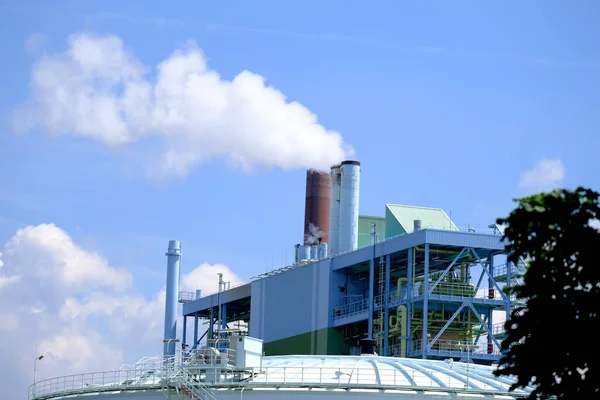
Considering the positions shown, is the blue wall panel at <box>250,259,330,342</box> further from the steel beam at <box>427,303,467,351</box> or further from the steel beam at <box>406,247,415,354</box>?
the steel beam at <box>427,303,467,351</box>

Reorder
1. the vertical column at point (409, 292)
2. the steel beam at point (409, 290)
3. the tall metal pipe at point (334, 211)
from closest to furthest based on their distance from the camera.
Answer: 1. the vertical column at point (409, 292)
2. the steel beam at point (409, 290)
3. the tall metal pipe at point (334, 211)

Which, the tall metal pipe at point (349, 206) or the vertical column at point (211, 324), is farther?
the vertical column at point (211, 324)

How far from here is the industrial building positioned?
272ft

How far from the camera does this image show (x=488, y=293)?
278 ft

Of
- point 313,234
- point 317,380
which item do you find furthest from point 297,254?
point 317,380

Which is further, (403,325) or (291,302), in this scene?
(291,302)

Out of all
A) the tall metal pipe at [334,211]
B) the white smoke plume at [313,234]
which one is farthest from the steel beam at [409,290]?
the white smoke plume at [313,234]

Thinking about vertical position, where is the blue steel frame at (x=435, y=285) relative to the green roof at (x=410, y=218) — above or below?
below

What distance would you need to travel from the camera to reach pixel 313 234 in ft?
341

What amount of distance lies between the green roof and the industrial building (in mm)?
73

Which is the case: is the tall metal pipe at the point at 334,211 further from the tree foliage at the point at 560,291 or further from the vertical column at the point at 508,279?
the tree foliage at the point at 560,291

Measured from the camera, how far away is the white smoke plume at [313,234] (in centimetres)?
10362

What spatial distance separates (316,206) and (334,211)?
829 cm

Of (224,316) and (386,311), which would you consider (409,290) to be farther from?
(224,316)
